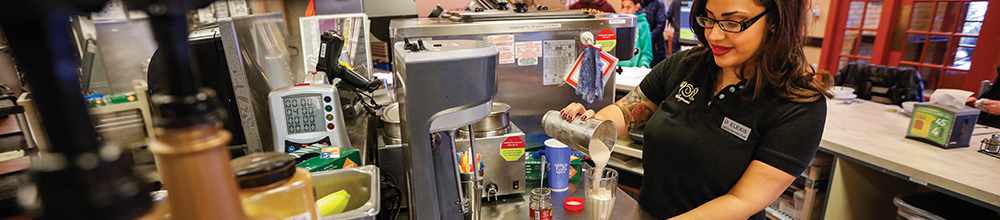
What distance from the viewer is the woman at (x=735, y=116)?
1124 mm

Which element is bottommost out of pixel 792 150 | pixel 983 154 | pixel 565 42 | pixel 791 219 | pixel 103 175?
pixel 791 219

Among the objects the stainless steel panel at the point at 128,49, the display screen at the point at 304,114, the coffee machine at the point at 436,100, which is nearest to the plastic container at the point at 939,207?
the coffee machine at the point at 436,100

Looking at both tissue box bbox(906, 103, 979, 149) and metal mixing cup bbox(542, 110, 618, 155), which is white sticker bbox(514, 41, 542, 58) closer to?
metal mixing cup bbox(542, 110, 618, 155)

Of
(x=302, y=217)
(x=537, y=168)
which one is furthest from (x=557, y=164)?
(x=302, y=217)

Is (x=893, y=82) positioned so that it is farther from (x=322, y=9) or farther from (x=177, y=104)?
(x=177, y=104)

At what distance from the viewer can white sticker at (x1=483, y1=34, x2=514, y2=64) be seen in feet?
5.91

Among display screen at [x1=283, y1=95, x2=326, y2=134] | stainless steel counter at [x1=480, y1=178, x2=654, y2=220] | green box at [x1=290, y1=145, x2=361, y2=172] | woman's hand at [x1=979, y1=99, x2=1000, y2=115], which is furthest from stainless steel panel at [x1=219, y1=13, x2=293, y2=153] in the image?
woman's hand at [x1=979, y1=99, x2=1000, y2=115]

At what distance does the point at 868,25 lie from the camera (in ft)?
16.0

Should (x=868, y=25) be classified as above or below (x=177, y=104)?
below

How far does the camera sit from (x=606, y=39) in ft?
→ 6.24

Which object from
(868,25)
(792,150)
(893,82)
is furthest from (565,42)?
(868,25)

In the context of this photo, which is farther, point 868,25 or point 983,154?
point 868,25

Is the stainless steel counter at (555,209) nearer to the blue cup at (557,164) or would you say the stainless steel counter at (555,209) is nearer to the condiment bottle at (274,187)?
the blue cup at (557,164)

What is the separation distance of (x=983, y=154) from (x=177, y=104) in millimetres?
2859
